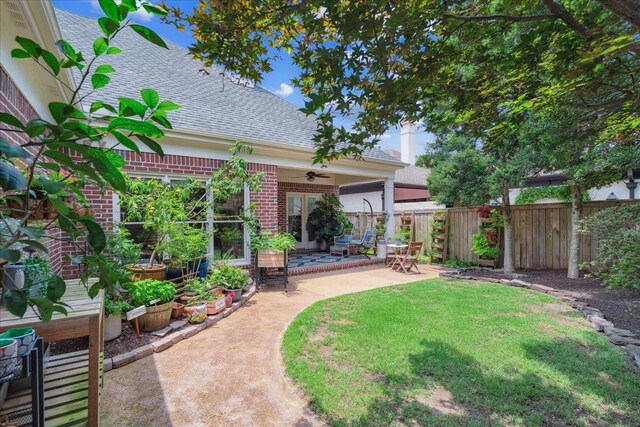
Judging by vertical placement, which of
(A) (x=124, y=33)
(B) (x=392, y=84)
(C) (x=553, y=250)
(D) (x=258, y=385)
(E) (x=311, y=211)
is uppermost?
(A) (x=124, y=33)

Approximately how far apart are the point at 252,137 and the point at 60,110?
6513 millimetres

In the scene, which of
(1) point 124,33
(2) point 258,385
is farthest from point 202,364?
(1) point 124,33

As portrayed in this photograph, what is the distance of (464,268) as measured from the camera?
29.7 feet

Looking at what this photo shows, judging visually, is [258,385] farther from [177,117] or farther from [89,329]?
[177,117]

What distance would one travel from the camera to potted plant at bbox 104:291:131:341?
3.85 meters

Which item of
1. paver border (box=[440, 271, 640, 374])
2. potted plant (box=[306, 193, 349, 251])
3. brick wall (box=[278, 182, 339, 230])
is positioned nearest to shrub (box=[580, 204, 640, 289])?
paver border (box=[440, 271, 640, 374])

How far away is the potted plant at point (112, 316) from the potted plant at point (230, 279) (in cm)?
172

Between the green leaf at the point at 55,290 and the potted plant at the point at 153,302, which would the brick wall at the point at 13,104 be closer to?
the potted plant at the point at 153,302

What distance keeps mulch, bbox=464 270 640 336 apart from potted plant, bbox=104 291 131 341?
6416 mm

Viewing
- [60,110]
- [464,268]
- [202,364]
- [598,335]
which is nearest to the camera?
[60,110]

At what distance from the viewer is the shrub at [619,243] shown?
4051 millimetres

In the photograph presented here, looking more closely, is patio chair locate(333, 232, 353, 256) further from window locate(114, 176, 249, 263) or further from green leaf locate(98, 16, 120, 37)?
green leaf locate(98, 16, 120, 37)

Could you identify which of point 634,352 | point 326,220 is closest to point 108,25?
point 634,352

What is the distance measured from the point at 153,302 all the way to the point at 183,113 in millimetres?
4271
